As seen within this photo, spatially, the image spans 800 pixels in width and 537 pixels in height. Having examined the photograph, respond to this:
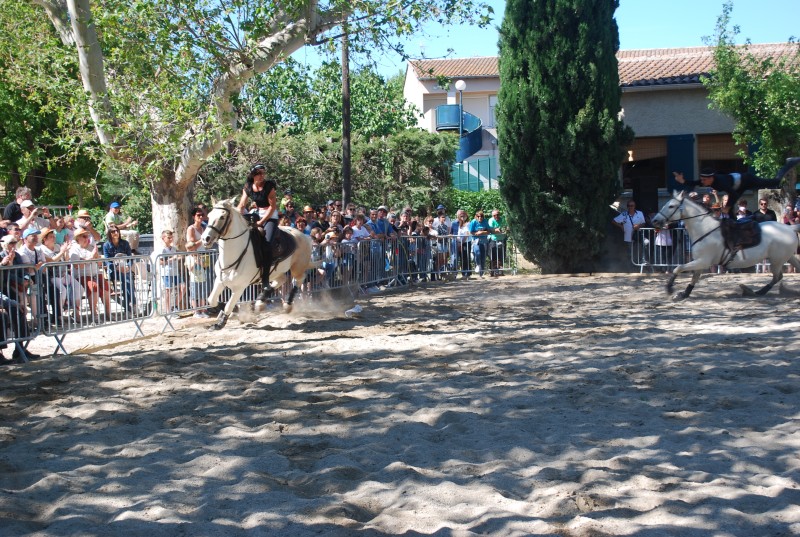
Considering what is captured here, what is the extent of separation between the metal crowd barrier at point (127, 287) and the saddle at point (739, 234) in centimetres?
732

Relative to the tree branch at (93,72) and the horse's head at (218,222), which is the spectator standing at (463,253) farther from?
the horse's head at (218,222)

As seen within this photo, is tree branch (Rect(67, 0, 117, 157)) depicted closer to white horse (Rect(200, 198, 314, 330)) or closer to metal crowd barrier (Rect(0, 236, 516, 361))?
metal crowd barrier (Rect(0, 236, 516, 361))

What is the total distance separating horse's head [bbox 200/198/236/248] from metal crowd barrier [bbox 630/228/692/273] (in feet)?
41.9

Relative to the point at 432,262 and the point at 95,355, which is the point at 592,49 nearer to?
the point at 432,262

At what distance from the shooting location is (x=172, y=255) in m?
13.0

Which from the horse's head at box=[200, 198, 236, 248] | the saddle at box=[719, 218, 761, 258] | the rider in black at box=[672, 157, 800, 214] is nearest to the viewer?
the horse's head at box=[200, 198, 236, 248]

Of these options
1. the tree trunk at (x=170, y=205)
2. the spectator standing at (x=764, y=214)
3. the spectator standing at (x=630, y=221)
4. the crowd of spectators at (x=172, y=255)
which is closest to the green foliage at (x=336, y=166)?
the crowd of spectators at (x=172, y=255)

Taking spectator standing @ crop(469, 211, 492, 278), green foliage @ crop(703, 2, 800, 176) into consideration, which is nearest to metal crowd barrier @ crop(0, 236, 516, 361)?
spectator standing @ crop(469, 211, 492, 278)

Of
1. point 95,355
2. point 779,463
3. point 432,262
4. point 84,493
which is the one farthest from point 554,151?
point 84,493

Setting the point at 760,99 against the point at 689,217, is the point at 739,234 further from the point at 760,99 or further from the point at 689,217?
the point at 760,99

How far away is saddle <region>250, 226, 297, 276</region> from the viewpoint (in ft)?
43.1

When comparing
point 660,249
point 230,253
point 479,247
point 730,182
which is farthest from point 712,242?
point 230,253

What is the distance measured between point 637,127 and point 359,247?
13.9 meters

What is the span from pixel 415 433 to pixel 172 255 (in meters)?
7.26
